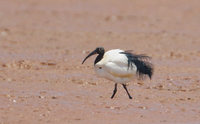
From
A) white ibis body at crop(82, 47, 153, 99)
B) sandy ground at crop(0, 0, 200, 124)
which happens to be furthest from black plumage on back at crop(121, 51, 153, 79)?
sandy ground at crop(0, 0, 200, 124)

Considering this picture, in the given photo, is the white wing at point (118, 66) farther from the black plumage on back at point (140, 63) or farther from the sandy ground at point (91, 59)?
the sandy ground at point (91, 59)

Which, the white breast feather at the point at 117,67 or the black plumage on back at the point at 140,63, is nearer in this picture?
the white breast feather at the point at 117,67

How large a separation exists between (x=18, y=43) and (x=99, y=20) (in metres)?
4.97

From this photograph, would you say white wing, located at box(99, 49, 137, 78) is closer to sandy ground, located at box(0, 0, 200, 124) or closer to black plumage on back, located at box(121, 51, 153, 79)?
black plumage on back, located at box(121, 51, 153, 79)

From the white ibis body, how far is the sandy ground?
1.26 feet

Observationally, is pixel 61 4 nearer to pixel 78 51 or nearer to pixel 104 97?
pixel 78 51

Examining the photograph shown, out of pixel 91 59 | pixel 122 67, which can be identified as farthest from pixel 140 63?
pixel 91 59

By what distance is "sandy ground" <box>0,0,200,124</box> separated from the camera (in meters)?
10.1

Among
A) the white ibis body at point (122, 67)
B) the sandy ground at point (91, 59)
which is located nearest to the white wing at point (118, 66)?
the white ibis body at point (122, 67)

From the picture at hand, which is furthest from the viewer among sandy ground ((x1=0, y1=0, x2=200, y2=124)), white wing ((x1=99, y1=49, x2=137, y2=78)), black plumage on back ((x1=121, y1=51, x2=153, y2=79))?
black plumage on back ((x1=121, y1=51, x2=153, y2=79))

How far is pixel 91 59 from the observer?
1564 cm

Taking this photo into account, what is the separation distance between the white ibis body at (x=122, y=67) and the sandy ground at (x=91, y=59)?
38 centimetres

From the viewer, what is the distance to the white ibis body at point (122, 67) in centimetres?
1102

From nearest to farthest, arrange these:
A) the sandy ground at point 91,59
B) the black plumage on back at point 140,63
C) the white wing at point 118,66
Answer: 1. the sandy ground at point 91,59
2. the white wing at point 118,66
3. the black plumage on back at point 140,63
